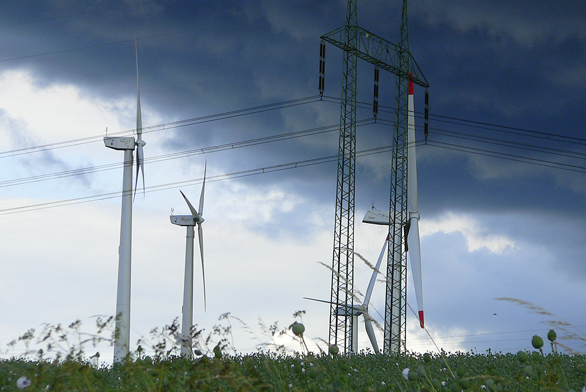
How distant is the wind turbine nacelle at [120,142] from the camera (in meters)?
31.9

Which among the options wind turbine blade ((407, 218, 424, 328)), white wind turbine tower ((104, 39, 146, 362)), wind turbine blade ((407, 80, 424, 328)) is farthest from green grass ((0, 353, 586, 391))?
wind turbine blade ((407, 80, 424, 328))

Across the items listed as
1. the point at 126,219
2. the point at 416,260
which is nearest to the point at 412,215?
the point at 416,260

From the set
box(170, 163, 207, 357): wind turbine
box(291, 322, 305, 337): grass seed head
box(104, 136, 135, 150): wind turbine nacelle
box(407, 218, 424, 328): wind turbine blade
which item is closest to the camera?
box(291, 322, 305, 337): grass seed head

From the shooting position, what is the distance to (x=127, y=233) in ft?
96.6

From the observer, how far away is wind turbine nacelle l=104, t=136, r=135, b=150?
3194 cm

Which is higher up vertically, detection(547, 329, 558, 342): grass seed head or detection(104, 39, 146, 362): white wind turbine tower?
detection(104, 39, 146, 362): white wind turbine tower

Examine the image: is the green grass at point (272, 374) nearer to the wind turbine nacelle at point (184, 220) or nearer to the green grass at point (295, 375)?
the green grass at point (295, 375)

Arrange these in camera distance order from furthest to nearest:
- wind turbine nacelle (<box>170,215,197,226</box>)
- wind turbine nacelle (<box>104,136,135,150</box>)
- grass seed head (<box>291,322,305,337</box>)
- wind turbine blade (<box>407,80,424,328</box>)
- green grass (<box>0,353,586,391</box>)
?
wind turbine blade (<box>407,80,424,328</box>), wind turbine nacelle (<box>170,215,197,226</box>), wind turbine nacelle (<box>104,136,135,150</box>), grass seed head (<box>291,322,305,337</box>), green grass (<box>0,353,586,391</box>)

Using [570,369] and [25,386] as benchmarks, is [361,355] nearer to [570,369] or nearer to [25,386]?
[570,369]

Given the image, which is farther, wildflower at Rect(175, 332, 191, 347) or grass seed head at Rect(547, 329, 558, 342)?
wildflower at Rect(175, 332, 191, 347)

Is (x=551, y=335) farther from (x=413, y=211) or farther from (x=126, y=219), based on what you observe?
(x=413, y=211)

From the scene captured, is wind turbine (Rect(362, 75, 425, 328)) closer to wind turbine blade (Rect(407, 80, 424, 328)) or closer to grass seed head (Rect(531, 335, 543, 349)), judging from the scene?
wind turbine blade (Rect(407, 80, 424, 328))

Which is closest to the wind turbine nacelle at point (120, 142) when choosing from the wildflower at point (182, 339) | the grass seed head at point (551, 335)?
the wildflower at point (182, 339)

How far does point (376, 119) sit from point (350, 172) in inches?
282
